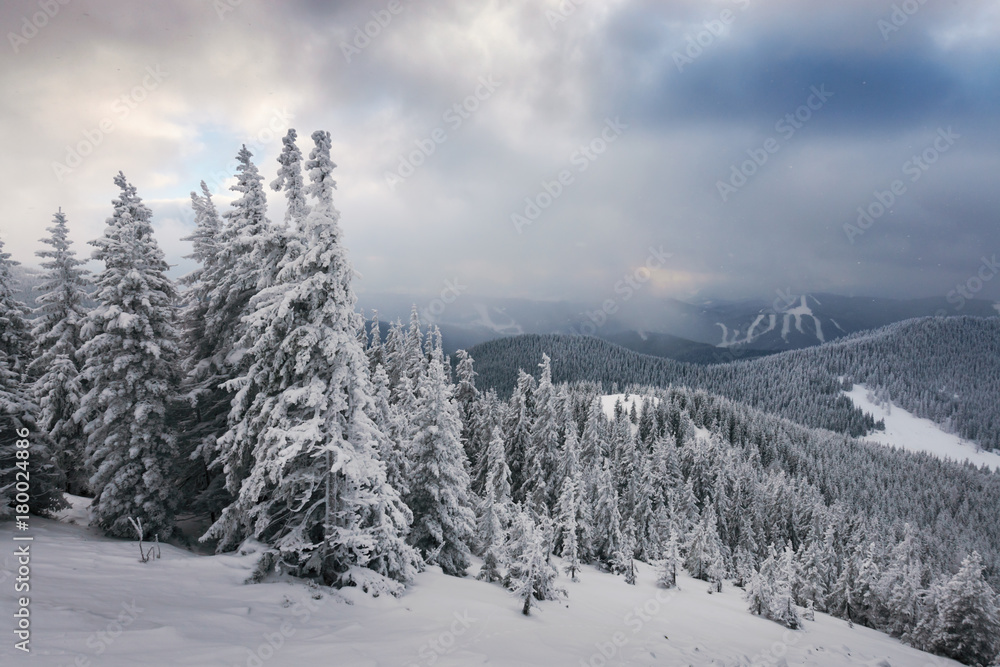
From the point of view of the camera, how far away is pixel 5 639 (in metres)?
6.25

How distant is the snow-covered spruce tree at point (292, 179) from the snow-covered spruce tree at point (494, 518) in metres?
17.5

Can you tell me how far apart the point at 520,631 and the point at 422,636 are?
424 centimetres

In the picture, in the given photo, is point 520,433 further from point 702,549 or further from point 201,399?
point 201,399

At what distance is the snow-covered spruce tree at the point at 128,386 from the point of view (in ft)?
52.1

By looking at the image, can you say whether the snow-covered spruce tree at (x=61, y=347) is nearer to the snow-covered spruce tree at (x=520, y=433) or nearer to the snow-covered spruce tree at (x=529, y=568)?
the snow-covered spruce tree at (x=529, y=568)

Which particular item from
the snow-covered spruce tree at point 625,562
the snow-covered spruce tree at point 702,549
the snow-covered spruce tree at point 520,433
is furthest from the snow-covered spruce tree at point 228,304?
the snow-covered spruce tree at point 702,549

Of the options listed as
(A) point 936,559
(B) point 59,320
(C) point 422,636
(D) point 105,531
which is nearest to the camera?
(C) point 422,636

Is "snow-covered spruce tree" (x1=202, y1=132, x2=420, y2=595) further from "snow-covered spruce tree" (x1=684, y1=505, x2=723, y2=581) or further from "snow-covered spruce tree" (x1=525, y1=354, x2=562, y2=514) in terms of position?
"snow-covered spruce tree" (x1=684, y1=505, x2=723, y2=581)

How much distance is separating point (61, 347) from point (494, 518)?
2404 centimetres

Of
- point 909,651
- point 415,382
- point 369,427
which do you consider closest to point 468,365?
point 415,382

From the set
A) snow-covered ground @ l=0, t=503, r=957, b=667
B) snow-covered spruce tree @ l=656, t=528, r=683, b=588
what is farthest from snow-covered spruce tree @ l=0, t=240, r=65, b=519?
snow-covered spruce tree @ l=656, t=528, r=683, b=588

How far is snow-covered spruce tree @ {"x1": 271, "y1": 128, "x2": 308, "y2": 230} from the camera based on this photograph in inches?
532

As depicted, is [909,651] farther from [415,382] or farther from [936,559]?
[936,559]

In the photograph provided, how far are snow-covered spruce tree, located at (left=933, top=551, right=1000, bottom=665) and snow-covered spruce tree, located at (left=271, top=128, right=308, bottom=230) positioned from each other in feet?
165
